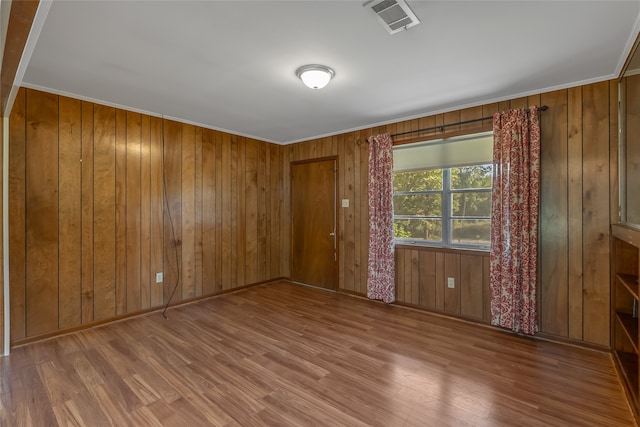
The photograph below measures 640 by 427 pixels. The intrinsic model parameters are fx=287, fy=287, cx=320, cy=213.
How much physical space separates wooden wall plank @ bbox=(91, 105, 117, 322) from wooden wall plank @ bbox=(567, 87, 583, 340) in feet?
15.8

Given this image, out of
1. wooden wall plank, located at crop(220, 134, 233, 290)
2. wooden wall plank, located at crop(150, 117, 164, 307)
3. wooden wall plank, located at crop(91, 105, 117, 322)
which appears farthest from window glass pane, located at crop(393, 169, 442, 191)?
wooden wall plank, located at crop(91, 105, 117, 322)

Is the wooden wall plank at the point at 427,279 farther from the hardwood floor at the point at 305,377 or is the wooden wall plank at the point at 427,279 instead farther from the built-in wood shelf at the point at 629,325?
the built-in wood shelf at the point at 629,325

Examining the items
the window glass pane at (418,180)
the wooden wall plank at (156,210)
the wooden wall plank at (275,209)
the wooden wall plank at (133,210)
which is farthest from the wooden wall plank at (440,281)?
the wooden wall plank at (133,210)

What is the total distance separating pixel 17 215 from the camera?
2703mm

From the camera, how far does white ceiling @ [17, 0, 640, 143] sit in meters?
1.73

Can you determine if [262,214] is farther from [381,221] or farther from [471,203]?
[471,203]

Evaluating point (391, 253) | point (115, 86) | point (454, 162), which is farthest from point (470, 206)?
point (115, 86)

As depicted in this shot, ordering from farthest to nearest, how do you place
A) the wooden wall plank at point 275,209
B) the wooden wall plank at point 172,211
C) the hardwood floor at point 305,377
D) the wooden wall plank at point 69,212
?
1. the wooden wall plank at point 275,209
2. the wooden wall plank at point 172,211
3. the wooden wall plank at point 69,212
4. the hardwood floor at point 305,377

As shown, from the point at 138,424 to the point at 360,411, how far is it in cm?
136

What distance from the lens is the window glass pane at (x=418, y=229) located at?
3.65m

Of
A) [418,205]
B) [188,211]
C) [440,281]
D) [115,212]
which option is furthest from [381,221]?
[115,212]

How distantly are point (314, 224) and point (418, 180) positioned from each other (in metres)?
1.87

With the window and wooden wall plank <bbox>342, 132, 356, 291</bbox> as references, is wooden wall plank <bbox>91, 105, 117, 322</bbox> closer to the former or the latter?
wooden wall plank <bbox>342, 132, 356, 291</bbox>

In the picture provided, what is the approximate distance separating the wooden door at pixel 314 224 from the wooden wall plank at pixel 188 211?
68.2 inches
